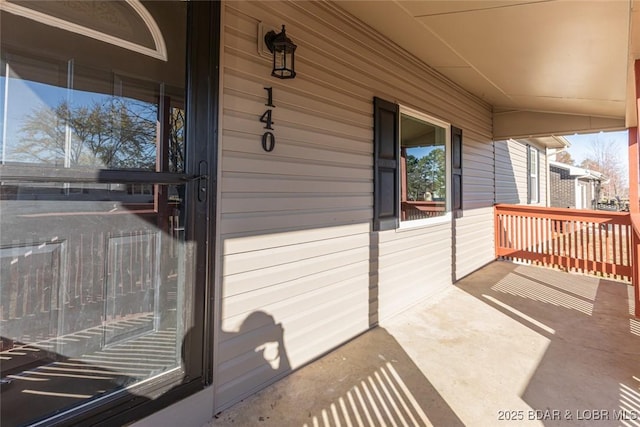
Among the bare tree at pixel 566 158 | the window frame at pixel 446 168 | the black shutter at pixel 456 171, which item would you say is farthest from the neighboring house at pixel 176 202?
the bare tree at pixel 566 158

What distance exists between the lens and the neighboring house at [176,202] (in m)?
1.32

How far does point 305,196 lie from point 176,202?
36.9 inches

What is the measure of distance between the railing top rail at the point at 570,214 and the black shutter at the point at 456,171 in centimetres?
178

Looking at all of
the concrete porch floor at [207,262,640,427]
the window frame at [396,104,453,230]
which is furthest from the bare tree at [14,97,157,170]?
the window frame at [396,104,453,230]

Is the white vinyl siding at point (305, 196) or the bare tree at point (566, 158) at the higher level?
the bare tree at point (566, 158)

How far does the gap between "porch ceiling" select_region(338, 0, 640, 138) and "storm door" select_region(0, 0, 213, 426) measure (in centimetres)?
180

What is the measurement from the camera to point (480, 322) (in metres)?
3.16

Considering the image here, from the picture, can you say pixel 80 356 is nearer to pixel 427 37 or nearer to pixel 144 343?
pixel 144 343

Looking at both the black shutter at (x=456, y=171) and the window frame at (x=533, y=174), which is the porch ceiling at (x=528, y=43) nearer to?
the black shutter at (x=456, y=171)

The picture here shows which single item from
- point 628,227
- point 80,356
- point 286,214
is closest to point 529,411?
point 286,214

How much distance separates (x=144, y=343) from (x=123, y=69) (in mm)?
1331

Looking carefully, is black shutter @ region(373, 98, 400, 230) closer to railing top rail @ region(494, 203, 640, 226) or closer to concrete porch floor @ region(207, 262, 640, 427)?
concrete porch floor @ region(207, 262, 640, 427)

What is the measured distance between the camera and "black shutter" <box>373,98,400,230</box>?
9.92 feet

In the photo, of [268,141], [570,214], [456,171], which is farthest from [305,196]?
[570,214]
